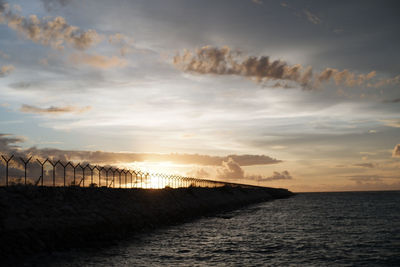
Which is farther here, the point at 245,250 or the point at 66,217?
the point at 66,217

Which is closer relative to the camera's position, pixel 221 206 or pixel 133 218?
pixel 133 218

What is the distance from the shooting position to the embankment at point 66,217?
101ft

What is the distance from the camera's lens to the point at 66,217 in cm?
3816

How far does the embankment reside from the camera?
30.9 metres

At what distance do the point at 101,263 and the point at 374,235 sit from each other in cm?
3532

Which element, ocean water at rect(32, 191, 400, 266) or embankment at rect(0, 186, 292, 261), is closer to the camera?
ocean water at rect(32, 191, 400, 266)

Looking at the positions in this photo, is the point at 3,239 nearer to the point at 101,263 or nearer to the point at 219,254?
the point at 101,263

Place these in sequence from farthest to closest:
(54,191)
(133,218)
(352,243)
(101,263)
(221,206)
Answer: (221,206) < (133,218) < (54,191) < (352,243) < (101,263)

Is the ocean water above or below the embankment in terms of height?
below

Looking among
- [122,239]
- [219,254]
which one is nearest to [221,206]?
[122,239]

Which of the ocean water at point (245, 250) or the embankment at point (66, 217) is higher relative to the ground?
the embankment at point (66, 217)

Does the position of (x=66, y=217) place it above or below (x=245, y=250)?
above

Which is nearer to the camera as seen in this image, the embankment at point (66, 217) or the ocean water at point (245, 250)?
the ocean water at point (245, 250)

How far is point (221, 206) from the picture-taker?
116125mm
